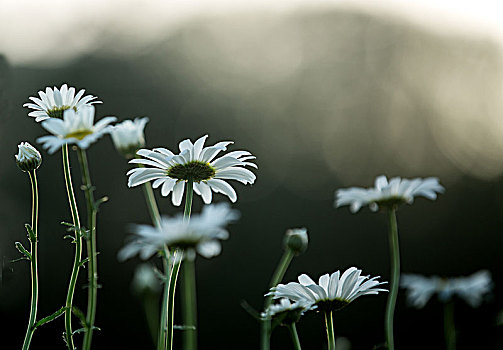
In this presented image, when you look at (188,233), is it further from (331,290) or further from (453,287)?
(453,287)

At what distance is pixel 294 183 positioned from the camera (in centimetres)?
1046

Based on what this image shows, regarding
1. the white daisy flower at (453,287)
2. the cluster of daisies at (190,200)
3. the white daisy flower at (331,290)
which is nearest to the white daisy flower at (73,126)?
the cluster of daisies at (190,200)

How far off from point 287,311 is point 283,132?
10.7 metres

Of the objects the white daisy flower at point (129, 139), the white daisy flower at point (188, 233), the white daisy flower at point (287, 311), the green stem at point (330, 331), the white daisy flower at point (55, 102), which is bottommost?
the green stem at point (330, 331)

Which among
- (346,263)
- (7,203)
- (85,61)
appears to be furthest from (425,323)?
(85,61)

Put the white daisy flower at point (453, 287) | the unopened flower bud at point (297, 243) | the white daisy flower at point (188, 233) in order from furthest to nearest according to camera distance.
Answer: the white daisy flower at point (453, 287)
the unopened flower bud at point (297, 243)
the white daisy flower at point (188, 233)

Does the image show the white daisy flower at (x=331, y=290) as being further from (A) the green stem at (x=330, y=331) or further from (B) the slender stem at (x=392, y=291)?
(B) the slender stem at (x=392, y=291)

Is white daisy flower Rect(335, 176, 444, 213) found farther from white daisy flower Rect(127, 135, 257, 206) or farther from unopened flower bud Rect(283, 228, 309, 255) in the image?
white daisy flower Rect(127, 135, 257, 206)

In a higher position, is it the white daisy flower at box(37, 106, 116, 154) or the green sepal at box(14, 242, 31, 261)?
the white daisy flower at box(37, 106, 116, 154)

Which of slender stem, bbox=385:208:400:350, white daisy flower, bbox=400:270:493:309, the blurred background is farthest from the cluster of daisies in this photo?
the blurred background

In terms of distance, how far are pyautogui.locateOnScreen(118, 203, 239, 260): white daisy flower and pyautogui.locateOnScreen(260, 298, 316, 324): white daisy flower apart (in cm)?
30

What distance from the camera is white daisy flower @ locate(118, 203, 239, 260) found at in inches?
35.7

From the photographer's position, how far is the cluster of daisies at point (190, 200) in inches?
38.2

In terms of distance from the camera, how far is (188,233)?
3.16 ft
